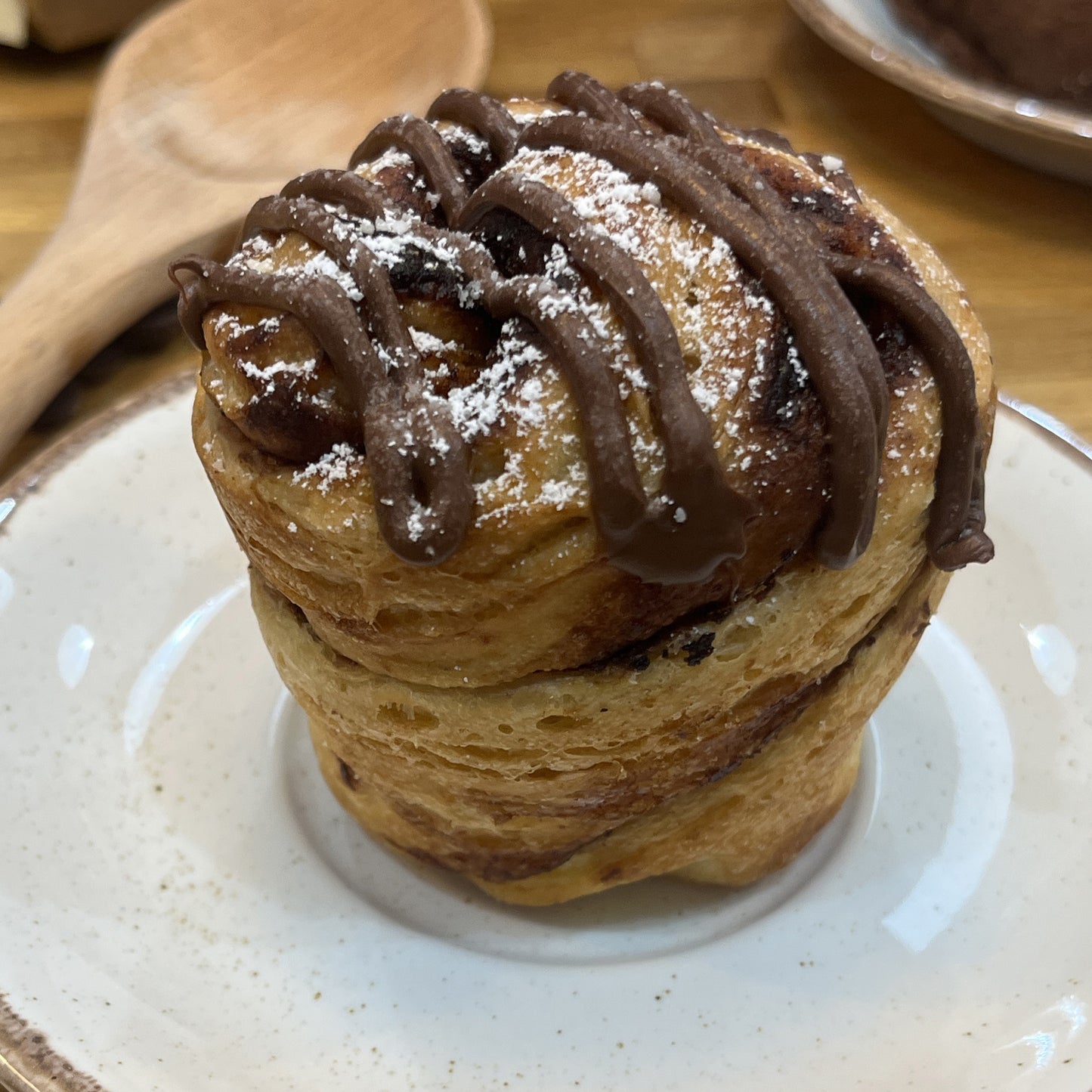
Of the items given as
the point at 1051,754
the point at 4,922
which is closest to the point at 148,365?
the point at 4,922

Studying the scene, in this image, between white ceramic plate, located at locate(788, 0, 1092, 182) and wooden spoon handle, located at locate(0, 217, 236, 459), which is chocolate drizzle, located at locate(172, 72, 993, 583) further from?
white ceramic plate, located at locate(788, 0, 1092, 182)

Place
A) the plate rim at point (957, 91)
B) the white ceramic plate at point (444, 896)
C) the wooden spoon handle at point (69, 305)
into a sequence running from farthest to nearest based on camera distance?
the plate rim at point (957, 91), the wooden spoon handle at point (69, 305), the white ceramic plate at point (444, 896)

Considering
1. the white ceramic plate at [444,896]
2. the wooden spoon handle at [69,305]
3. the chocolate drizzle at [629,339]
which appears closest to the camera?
the chocolate drizzle at [629,339]

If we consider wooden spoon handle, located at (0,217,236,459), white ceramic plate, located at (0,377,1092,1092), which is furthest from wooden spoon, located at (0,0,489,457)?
white ceramic plate, located at (0,377,1092,1092)

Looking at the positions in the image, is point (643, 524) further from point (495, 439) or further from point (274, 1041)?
point (274, 1041)

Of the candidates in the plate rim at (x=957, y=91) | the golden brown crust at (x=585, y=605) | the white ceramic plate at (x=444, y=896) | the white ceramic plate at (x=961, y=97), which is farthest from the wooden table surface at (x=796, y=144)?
the golden brown crust at (x=585, y=605)

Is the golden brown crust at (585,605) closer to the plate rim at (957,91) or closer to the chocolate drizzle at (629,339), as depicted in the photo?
the chocolate drizzle at (629,339)
